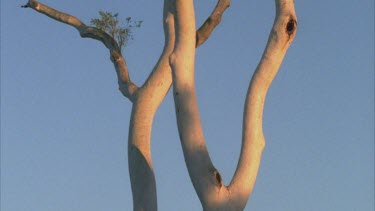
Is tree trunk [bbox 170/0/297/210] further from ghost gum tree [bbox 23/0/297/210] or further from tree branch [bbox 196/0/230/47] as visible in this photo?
tree branch [bbox 196/0/230/47]

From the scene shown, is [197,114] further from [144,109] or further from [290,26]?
[144,109]

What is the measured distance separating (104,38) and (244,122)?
19.4 feet

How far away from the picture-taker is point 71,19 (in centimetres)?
1551

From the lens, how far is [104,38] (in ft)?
49.5

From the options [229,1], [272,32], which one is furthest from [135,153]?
[272,32]

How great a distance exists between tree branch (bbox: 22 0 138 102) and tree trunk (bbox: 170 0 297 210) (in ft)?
13.6

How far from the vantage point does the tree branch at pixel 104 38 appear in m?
14.3

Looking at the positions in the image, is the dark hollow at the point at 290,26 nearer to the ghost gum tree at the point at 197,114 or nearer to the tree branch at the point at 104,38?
the ghost gum tree at the point at 197,114

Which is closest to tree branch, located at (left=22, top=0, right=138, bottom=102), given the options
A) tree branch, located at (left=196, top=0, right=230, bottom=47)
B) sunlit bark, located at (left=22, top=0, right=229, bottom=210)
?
sunlit bark, located at (left=22, top=0, right=229, bottom=210)

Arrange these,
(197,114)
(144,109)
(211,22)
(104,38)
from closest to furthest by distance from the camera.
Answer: (197,114)
(144,109)
(211,22)
(104,38)

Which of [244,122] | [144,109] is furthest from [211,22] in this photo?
[244,122]

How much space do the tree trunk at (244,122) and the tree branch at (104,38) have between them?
13.6 ft

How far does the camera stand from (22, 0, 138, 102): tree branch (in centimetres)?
1427

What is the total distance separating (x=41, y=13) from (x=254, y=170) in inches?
290
